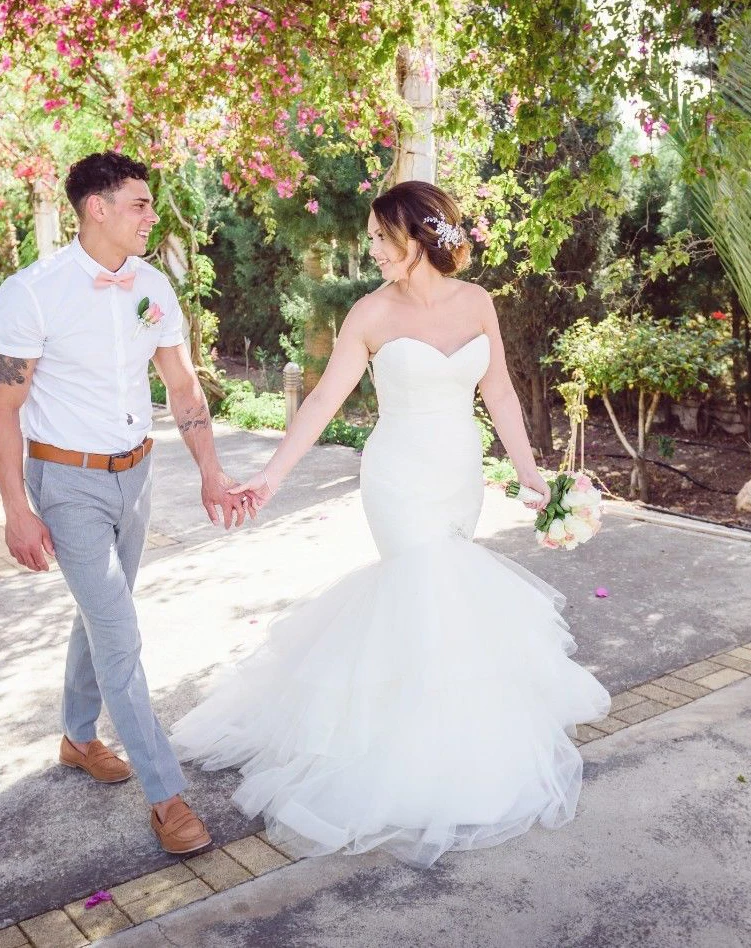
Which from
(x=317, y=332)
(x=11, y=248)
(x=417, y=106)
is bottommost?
(x=317, y=332)

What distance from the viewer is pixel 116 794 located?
3.76m

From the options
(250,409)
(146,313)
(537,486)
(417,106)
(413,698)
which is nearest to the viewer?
(146,313)

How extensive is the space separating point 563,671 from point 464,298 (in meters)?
1.59

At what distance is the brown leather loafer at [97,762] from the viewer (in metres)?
3.83

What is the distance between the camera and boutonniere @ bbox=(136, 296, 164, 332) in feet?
11.1

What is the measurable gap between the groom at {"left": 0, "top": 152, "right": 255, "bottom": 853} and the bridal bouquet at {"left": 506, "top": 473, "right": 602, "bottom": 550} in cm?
157

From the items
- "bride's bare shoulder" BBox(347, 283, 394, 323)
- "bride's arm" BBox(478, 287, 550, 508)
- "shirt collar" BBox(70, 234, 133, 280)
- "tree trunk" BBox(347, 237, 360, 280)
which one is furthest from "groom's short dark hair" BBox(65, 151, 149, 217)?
"tree trunk" BBox(347, 237, 360, 280)

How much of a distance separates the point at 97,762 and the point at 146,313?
5.87 feet

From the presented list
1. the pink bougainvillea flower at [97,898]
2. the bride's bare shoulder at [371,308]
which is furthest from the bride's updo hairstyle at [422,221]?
the pink bougainvillea flower at [97,898]

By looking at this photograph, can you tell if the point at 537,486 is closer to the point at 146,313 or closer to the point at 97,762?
the point at 146,313

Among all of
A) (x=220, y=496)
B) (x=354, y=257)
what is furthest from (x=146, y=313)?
(x=354, y=257)

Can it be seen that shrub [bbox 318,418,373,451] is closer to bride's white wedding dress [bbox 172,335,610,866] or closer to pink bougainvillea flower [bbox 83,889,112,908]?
bride's white wedding dress [bbox 172,335,610,866]

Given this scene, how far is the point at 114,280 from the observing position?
3.29 metres

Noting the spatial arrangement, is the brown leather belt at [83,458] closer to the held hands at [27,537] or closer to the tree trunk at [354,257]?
the held hands at [27,537]
